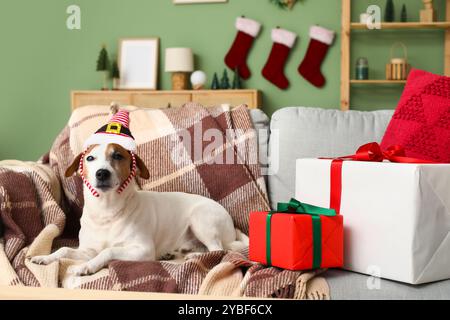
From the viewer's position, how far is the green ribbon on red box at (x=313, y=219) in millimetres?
1359

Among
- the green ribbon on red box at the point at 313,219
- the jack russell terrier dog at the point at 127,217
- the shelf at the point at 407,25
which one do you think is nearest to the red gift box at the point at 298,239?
the green ribbon on red box at the point at 313,219

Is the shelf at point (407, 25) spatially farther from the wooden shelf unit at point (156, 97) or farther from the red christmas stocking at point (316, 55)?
the wooden shelf unit at point (156, 97)

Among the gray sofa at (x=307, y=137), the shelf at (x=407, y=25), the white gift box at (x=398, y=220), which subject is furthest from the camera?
the shelf at (x=407, y=25)

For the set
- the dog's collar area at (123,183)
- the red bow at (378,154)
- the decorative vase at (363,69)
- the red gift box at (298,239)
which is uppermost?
the decorative vase at (363,69)

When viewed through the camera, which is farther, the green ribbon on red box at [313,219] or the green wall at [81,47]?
the green wall at [81,47]

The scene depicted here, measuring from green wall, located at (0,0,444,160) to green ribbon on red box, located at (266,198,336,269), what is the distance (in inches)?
137

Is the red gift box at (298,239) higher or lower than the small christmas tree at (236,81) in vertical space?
lower

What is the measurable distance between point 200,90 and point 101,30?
3.72 ft

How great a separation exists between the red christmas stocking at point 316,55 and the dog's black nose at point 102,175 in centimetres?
341

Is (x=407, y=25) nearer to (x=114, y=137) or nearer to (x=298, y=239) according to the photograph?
(x=114, y=137)

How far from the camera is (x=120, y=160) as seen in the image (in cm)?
167

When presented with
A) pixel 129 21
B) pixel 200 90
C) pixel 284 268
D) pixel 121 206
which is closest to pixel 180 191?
pixel 121 206

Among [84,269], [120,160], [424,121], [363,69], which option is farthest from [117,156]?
[363,69]

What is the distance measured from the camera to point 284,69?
4.87 meters
